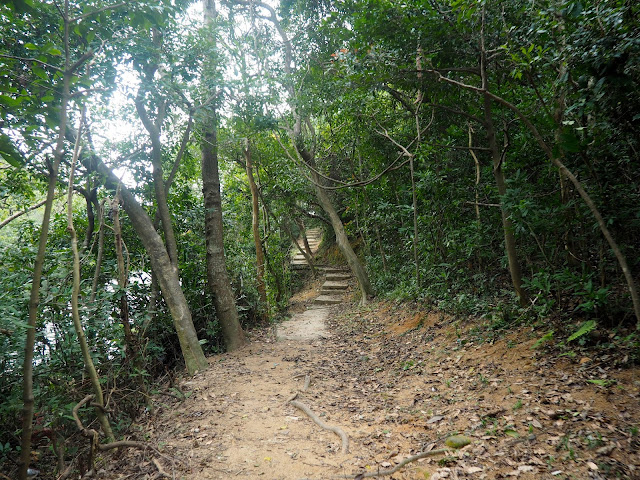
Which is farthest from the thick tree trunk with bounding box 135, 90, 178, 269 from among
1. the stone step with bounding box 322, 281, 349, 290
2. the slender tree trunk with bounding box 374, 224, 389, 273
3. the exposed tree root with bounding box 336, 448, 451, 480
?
the stone step with bounding box 322, 281, 349, 290

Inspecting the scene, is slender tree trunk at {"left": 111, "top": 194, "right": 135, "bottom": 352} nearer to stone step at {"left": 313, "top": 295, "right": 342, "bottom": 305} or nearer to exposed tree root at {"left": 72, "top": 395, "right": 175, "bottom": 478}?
exposed tree root at {"left": 72, "top": 395, "right": 175, "bottom": 478}

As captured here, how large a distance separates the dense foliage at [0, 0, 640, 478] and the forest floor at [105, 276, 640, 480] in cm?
60

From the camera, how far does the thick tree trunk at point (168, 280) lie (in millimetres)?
6039

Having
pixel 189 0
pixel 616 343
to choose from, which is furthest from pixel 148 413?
pixel 189 0

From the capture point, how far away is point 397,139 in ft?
30.1

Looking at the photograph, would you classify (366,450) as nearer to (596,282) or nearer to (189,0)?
(596,282)

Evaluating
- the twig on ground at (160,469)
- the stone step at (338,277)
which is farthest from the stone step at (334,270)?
the twig on ground at (160,469)

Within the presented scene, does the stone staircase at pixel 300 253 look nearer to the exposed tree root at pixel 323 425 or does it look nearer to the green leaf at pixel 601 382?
the exposed tree root at pixel 323 425

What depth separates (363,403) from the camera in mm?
4816

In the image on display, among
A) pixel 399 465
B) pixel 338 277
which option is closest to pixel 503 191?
pixel 399 465

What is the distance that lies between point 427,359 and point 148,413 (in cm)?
399

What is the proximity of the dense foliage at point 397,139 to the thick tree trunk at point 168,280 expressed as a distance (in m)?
0.30

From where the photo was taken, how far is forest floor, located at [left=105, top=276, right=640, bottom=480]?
2941 millimetres

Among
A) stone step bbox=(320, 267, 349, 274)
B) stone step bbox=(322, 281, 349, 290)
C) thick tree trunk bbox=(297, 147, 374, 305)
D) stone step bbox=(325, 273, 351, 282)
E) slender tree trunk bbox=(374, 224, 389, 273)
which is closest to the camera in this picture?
slender tree trunk bbox=(374, 224, 389, 273)
